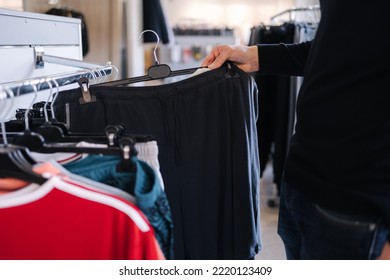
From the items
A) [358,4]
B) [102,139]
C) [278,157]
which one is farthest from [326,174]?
[278,157]

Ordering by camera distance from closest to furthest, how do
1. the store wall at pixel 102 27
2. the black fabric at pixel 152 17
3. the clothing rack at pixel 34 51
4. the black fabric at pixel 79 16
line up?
the clothing rack at pixel 34 51
the black fabric at pixel 79 16
the store wall at pixel 102 27
the black fabric at pixel 152 17

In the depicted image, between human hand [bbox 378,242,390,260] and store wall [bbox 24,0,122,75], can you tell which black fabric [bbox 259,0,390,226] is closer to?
human hand [bbox 378,242,390,260]

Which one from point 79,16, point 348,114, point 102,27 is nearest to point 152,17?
point 102,27

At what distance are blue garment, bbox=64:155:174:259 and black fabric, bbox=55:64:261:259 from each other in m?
0.21

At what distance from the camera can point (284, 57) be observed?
88cm

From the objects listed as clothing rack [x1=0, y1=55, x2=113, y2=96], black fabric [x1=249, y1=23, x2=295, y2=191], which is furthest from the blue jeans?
black fabric [x1=249, y1=23, x2=295, y2=191]

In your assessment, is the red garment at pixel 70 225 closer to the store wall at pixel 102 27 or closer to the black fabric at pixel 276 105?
the black fabric at pixel 276 105

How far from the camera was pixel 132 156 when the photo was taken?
0.61 meters

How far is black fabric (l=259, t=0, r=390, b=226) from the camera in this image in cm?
60

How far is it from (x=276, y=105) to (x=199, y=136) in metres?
1.39

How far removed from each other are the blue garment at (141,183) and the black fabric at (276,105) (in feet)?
5.09

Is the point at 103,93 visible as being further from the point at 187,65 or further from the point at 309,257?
the point at 187,65

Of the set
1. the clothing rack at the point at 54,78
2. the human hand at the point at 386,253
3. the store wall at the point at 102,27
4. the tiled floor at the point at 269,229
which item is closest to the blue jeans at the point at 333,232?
the human hand at the point at 386,253

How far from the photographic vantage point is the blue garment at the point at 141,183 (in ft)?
1.86
